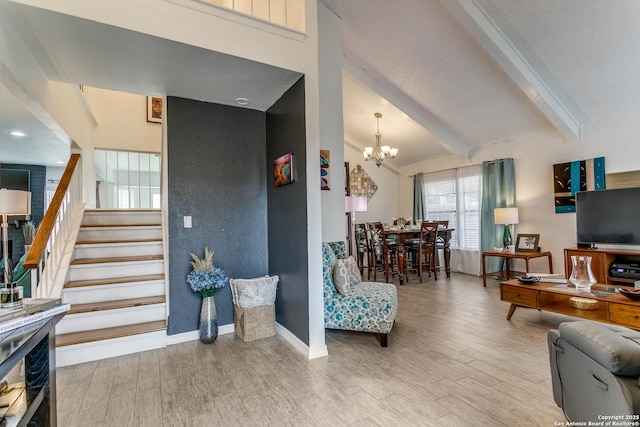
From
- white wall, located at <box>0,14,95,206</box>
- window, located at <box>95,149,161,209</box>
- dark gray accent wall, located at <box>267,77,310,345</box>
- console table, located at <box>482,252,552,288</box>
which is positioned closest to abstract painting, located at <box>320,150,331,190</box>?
dark gray accent wall, located at <box>267,77,310,345</box>

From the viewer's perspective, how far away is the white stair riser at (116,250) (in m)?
3.30

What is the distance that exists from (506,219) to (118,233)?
18.8ft

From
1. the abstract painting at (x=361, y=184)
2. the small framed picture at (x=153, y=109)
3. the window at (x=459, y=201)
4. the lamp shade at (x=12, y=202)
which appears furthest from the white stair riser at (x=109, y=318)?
the window at (x=459, y=201)

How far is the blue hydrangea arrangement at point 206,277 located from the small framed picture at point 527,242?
476 centimetres

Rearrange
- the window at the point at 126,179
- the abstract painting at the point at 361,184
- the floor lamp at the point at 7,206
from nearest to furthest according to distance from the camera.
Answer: the floor lamp at the point at 7,206 < the window at the point at 126,179 < the abstract painting at the point at 361,184

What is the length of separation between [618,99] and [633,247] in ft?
6.30

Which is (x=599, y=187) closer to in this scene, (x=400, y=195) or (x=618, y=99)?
(x=618, y=99)

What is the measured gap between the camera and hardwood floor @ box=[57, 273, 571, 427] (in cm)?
182

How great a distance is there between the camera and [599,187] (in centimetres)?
434

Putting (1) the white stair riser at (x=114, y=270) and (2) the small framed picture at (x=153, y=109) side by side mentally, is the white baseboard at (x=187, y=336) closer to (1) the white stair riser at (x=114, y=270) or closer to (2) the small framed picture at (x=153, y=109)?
(1) the white stair riser at (x=114, y=270)

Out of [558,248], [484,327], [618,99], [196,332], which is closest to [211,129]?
[196,332]

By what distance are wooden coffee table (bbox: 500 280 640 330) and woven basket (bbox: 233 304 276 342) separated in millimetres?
2550

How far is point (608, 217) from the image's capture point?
4047 millimetres

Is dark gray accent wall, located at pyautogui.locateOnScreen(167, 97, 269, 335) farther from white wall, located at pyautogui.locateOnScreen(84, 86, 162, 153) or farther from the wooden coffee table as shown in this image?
white wall, located at pyautogui.locateOnScreen(84, 86, 162, 153)
